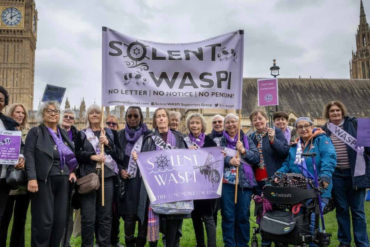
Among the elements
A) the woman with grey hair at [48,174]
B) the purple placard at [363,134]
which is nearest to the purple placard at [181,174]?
the woman with grey hair at [48,174]

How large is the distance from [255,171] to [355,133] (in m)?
1.73

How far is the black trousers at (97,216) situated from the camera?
4.16 m

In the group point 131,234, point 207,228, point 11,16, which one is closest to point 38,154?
point 131,234

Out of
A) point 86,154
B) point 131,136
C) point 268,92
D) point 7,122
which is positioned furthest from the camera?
point 268,92

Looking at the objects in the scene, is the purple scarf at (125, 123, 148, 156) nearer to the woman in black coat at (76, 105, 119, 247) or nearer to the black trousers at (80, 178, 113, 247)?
the woman in black coat at (76, 105, 119, 247)

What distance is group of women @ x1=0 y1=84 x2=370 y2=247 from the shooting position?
3.85 metres

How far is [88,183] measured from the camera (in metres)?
4.19

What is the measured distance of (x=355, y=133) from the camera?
15.8 feet

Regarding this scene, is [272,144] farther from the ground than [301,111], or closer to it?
closer to it

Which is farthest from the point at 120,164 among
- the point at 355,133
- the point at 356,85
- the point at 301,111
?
the point at 356,85

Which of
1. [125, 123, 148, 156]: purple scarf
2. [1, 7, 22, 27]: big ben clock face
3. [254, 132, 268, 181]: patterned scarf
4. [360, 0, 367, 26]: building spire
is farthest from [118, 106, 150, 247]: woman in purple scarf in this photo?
[1, 7, 22, 27]: big ben clock face

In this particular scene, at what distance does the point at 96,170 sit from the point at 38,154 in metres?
0.94

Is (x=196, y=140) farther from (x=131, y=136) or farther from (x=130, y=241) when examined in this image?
(x=130, y=241)

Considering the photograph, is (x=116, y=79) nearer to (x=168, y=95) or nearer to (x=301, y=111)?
(x=168, y=95)
